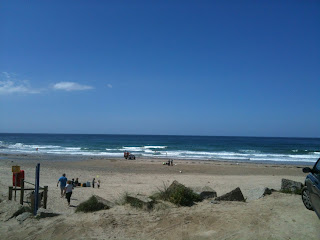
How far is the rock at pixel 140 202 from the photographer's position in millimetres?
7219

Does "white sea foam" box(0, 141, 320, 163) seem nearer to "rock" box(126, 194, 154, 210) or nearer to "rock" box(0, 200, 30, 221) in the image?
"rock" box(126, 194, 154, 210)

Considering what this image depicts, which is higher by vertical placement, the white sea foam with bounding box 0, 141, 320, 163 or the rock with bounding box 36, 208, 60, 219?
the rock with bounding box 36, 208, 60, 219

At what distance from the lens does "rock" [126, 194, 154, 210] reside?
722 centimetres

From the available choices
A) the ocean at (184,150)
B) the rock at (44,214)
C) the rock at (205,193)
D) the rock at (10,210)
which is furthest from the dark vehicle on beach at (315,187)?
the ocean at (184,150)

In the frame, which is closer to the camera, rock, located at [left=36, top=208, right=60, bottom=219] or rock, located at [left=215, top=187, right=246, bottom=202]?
rock, located at [left=36, top=208, right=60, bottom=219]

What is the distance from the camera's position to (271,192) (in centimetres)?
884

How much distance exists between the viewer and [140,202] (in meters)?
7.32

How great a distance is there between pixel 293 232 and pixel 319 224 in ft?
2.39

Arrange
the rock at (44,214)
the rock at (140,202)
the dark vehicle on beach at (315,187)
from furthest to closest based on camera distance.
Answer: the rock at (140,202) → the rock at (44,214) → the dark vehicle on beach at (315,187)

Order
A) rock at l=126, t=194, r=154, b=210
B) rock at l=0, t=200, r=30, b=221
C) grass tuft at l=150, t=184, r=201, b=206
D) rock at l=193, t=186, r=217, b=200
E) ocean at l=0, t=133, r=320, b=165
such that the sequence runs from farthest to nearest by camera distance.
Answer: ocean at l=0, t=133, r=320, b=165, rock at l=193, t=186, r=217, b=200, grass tuft at l=150, t=184, r=201, b=206, rock at l=0, t=200, r=30, b=221, rock at l=126, t=194, r=154, b=210

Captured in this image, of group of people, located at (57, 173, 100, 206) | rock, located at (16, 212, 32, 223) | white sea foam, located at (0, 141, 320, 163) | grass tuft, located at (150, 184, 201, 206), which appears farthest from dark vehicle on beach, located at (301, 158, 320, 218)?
white sea foam, located at (0, 141, 320, 163)

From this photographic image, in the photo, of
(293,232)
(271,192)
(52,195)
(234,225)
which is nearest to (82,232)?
(234,225)

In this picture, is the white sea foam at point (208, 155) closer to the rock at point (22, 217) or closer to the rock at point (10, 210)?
the rock at point (10, 210)

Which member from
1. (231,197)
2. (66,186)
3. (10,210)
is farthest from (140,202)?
(66,186)
